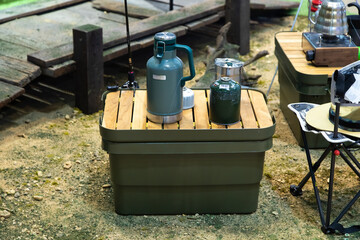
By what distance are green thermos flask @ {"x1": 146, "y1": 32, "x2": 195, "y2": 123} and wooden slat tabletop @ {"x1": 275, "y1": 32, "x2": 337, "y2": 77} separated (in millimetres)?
1409

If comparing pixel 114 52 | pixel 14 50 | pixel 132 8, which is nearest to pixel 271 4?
pixel 132 8

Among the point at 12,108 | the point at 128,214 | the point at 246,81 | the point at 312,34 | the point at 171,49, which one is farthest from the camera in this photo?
the point at 246,81

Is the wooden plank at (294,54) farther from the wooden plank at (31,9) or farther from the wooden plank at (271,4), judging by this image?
the wooden plank at (31,9)

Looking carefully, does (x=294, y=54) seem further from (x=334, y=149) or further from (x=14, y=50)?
(x=14, y=50)

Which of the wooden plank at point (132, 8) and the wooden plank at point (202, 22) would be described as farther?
the wooden plank at point (132, 8)

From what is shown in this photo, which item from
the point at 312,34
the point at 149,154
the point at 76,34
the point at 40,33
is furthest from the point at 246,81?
the point at 149,154

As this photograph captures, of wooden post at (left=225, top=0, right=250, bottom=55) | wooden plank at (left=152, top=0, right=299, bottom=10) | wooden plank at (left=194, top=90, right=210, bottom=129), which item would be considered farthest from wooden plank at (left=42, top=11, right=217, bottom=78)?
wooden plank at (left=194, top=90, right=210, bottom=129)

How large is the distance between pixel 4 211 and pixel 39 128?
1.39 meters

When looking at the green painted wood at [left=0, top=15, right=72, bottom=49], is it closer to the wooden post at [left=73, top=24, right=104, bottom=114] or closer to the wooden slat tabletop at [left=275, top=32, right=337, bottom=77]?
the wooden post at [left=73, top=24, right=104, bottom=114]

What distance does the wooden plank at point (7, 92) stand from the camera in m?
4.98

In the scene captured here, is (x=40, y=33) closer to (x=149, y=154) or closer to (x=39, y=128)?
(x=39, y=128)

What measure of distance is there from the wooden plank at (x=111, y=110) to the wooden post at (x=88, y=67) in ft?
4.20

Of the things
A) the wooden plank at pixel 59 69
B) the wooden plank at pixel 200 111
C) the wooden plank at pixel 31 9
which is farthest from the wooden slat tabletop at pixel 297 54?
the wooden plank at pixel 31 9

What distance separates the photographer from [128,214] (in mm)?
4039
